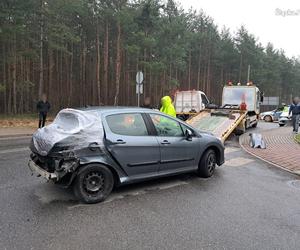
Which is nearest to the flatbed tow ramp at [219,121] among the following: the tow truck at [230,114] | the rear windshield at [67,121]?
the tow truck at [230,114]

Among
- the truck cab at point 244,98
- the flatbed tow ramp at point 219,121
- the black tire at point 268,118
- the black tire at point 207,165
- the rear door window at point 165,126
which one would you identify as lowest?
the black tire at point 268,118

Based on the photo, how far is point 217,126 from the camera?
45.0 ft

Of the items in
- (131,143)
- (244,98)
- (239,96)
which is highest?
(239,96)

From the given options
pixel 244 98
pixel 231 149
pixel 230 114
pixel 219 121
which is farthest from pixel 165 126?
pixel 244 98

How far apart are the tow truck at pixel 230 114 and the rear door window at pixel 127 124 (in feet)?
20.7

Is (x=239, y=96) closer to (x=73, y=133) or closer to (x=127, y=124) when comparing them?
(x=127, y=124)

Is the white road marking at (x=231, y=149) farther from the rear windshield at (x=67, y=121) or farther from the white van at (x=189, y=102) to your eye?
Result: the white van at (x=189, y=102)

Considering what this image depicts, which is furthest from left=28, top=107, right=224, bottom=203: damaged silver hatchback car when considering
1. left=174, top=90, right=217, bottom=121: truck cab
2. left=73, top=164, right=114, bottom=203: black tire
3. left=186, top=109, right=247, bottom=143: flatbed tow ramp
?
left=174, top=90, right=217, bottom=121: truck cab

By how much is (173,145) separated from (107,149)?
1.53m

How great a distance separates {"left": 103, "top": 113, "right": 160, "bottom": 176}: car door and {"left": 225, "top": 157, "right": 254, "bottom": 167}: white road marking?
11.5 feet

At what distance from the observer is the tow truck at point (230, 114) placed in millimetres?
13691

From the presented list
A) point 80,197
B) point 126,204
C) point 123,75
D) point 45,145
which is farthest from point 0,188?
point 123,75

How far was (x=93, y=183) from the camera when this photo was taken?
534cm

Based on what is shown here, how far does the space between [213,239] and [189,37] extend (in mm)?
40399
